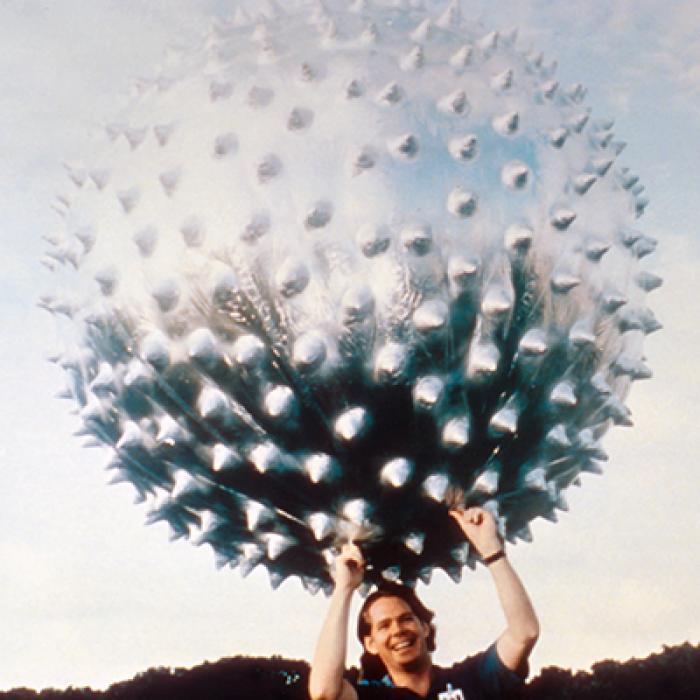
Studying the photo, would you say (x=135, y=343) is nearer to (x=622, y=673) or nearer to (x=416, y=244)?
(x=416, y=244)

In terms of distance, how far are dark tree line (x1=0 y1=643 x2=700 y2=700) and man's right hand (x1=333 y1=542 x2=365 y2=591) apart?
187 inches

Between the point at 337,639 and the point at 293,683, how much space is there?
17.0 feet

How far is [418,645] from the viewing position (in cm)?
383

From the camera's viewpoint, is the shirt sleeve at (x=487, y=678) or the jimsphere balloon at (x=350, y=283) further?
the shirt sleeve at (x=487, y=678)

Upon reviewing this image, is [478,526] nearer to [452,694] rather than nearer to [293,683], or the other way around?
[452,694]

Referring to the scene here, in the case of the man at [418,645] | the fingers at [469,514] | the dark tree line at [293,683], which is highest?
the dark tree line at [293,683]

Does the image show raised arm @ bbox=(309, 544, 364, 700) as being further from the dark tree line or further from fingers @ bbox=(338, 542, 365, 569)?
the dark tree line

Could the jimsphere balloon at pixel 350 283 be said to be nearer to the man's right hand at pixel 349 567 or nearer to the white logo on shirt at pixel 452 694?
the man's right hand at pixel 349 567

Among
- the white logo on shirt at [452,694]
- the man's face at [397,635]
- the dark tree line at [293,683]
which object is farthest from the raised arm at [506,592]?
the dark tree line at [293,683]

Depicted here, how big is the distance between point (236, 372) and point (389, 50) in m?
1.47

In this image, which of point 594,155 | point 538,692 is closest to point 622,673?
point 538,692

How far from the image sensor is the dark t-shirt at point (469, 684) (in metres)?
3.66

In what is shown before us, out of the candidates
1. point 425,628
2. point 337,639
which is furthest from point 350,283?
point 425,628

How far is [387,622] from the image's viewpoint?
3848mm
